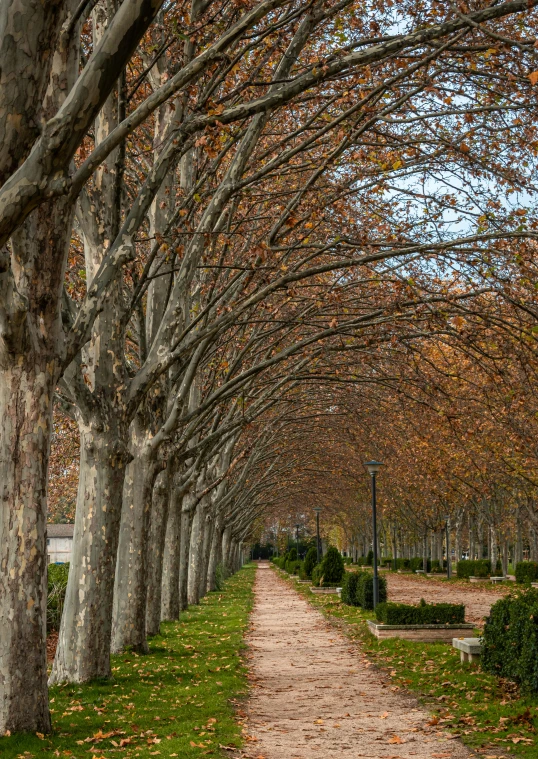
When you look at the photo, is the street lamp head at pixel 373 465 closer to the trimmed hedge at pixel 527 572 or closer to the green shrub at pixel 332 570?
the green shrub at pixel 332 570

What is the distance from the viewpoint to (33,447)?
8.13 metres

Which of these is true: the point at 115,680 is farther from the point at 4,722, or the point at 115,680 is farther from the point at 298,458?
the point at 298,458

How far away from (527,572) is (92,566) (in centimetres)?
2732

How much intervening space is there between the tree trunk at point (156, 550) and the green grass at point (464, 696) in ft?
13.3

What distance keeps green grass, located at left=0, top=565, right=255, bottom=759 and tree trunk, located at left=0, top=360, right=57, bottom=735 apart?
350 millimetres

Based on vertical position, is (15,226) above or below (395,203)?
below

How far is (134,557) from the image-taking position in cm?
1427

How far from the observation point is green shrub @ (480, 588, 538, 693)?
990cm

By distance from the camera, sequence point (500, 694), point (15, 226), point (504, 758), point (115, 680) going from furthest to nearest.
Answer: point (115, 680) < point (500, 694) < point (504, 758) < point (15, 226)

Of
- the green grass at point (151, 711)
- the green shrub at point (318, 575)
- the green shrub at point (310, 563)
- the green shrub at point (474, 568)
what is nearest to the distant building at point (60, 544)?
the green shrub at point (310, 563)

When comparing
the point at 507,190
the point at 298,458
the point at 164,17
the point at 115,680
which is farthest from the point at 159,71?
the point at 298,458

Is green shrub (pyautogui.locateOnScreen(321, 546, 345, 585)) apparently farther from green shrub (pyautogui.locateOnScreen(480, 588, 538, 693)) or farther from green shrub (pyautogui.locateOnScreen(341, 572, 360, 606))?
green shrub (pyautogui.locateOnScreen(480, 588, 538, 693))

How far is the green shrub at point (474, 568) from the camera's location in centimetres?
4069

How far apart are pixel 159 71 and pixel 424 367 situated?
15.2 meters
